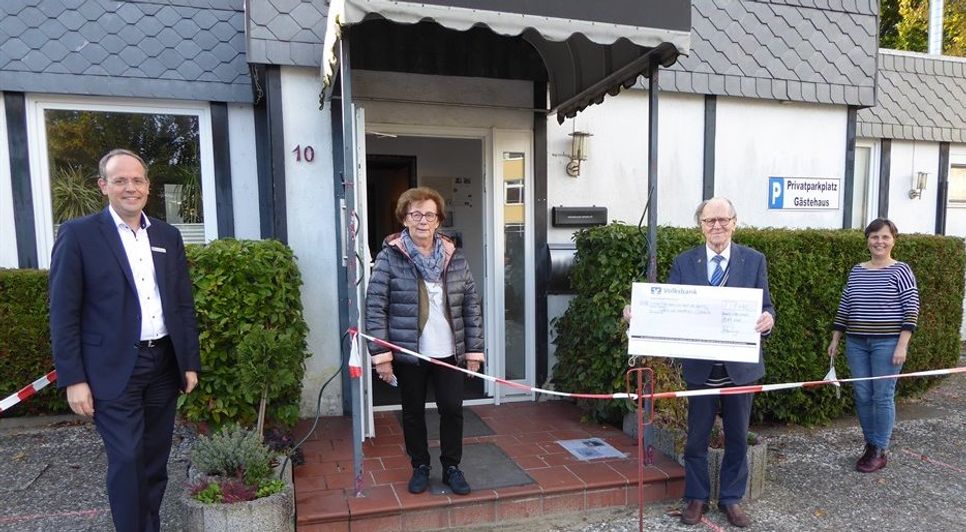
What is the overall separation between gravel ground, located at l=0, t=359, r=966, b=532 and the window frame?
61.9 inches

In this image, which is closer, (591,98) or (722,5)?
(591,98)

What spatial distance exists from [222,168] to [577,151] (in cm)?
299

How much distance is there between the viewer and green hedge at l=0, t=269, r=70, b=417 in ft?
14.8

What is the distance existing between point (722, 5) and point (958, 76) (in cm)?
447

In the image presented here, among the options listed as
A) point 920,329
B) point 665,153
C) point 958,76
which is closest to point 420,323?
point 665,153

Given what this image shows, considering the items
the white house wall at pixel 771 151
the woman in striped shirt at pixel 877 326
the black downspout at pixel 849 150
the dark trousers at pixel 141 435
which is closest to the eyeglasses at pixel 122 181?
the dark trousers at pixel 141 435

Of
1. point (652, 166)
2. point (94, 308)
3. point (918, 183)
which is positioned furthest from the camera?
point (918, 183)

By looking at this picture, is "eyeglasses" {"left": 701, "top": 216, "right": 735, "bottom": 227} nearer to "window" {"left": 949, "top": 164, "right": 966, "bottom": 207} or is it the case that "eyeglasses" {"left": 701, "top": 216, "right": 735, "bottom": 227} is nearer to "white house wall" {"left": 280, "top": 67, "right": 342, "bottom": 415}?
"white house wall" {"left": 280, "top": 67, "right": 342, "bottom": 415}

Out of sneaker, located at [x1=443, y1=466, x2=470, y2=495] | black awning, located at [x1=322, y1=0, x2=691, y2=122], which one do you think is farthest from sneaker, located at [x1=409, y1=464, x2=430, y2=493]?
black awning, located at [x1=322, y1=0, x2=691, y2=122]

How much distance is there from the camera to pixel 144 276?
271 centimetres

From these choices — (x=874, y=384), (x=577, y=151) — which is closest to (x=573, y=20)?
(x=577, y=151)

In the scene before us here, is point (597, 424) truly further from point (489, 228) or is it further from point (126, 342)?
point (126, 342)

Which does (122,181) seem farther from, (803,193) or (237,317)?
(803,193)

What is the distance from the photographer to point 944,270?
5402 mm
